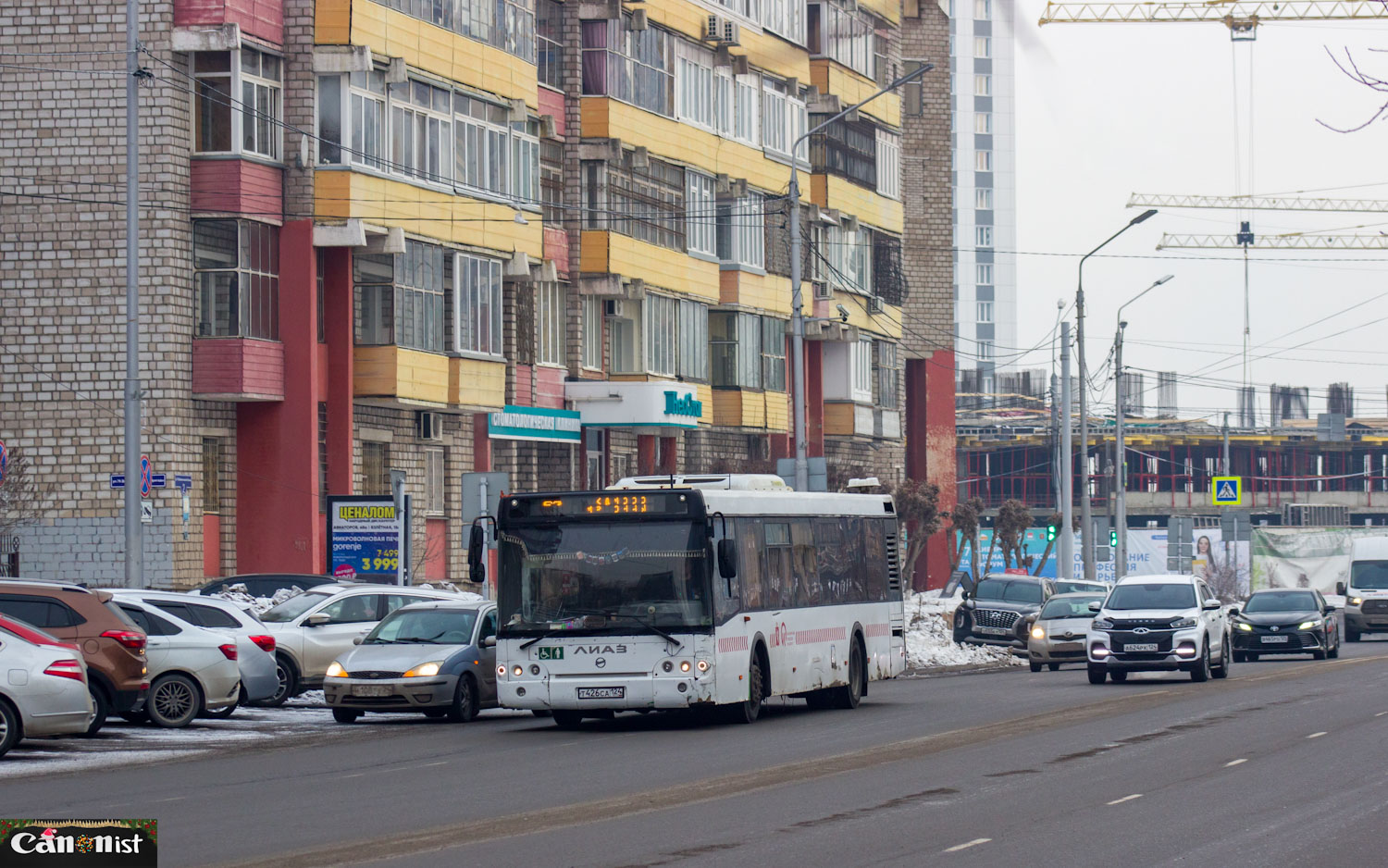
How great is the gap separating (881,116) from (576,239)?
728 inches

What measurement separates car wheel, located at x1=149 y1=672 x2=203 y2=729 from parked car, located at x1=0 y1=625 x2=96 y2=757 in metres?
3.58

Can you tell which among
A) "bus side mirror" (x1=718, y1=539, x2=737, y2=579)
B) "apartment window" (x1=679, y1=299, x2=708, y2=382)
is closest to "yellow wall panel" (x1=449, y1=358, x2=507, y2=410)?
"apartment window" (x1=679, y1=299, x2=708, y2=382)

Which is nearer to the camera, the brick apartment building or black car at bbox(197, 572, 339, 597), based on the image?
black car at bbox(197, 572, 339, 597)

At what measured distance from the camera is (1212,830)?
44.8ft

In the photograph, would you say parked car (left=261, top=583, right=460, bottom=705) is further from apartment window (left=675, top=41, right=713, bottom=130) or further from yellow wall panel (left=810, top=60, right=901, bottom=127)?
yellow wall panel (left=810, top=60, right=901, bottom=127)

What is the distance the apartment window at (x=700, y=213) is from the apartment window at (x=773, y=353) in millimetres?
3280

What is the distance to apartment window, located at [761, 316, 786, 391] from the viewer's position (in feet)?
188

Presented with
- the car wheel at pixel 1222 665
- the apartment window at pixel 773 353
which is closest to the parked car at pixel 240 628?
the car wheel at pixel 1222 665

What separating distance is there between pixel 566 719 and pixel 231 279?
53.2 ft

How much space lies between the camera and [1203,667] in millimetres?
32094

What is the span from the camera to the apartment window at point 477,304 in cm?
4300

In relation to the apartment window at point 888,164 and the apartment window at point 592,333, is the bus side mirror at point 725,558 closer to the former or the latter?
the apartment window at point 592,333

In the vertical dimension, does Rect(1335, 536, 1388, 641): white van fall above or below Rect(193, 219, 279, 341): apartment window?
below

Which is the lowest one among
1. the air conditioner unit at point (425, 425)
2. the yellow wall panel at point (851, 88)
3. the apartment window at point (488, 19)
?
the air conditioner unit at point (425, 425)
